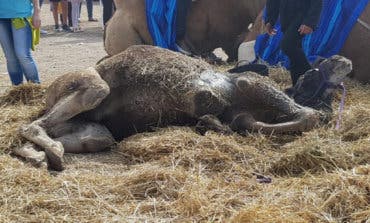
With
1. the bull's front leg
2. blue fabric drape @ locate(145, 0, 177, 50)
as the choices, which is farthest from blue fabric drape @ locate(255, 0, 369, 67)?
the bull's front leg

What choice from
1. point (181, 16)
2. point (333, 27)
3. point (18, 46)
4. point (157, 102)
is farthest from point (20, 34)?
point (333, 27)

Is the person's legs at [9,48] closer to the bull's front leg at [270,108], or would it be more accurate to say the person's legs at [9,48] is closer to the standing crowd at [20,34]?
the standing crowd at [20,34]

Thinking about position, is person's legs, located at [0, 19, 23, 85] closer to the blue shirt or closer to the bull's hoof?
the blue shirt

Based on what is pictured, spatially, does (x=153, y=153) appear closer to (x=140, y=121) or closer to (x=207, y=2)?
(x=140, y=121)

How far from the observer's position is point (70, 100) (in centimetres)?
463

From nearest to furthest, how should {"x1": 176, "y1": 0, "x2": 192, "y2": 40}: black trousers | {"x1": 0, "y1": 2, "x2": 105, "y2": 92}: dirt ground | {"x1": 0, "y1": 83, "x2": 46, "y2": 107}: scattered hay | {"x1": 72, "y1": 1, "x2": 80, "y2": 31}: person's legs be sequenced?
1. {"x1": 0, "y1": 83, "x2": 46, "y2": 107}: scattered hay
2. {"x1": 176, "y1": 0, "x2": 192, "y2": 40}: black trousers
3. {"x1": 0, "y1": 2, "x2": 105, "y2": 92}: dirt ground
4. {"x1": 72, "y1": 1, "x2": 80, "y2": 31}: person's legs

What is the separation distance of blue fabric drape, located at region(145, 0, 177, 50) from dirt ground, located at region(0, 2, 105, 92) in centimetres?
154

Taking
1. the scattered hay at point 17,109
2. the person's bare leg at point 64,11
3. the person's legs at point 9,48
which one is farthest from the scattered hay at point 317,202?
the person's bare leg at point 64,11

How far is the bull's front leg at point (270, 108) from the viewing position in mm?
4539

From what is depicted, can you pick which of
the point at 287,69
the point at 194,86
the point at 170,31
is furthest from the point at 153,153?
the point at 170,31

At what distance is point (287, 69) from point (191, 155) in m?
3.31

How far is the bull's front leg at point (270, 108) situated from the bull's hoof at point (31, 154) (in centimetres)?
152

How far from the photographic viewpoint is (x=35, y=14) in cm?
614

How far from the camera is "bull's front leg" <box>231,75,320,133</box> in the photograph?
14.9ft
